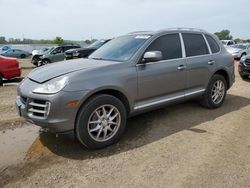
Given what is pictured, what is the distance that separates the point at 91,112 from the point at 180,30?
271 cm

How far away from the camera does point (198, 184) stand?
3.23m

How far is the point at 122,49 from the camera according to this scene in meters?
4.96

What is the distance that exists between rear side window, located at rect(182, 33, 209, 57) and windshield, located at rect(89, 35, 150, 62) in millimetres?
1032

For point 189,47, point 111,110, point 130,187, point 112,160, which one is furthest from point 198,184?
point 189,47

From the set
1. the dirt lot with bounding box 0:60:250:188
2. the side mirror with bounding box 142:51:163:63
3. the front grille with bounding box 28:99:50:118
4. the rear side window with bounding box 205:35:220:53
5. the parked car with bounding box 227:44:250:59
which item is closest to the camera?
the dirt lot with bounding box 0:60:250:188

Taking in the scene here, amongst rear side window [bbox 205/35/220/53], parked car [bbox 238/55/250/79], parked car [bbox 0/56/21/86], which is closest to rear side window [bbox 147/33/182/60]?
rear side window [bbox 205/35/220/53]

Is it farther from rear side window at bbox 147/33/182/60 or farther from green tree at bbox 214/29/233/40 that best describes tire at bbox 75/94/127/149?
green tree at bbox 214/29/233/40

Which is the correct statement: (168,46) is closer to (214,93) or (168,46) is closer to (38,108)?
(214,93)

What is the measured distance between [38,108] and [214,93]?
3975 millimetres

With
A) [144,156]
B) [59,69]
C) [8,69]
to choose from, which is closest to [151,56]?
[59,69]

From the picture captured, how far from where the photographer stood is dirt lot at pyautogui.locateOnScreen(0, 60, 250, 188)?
3.36 m

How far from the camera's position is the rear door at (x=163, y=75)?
463cm

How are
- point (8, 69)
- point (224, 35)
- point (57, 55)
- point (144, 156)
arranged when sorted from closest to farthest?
point (144, 156) → point (8, 69) → point (57, 55) → point (224, 35)

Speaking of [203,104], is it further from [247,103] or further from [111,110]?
[111,110]
